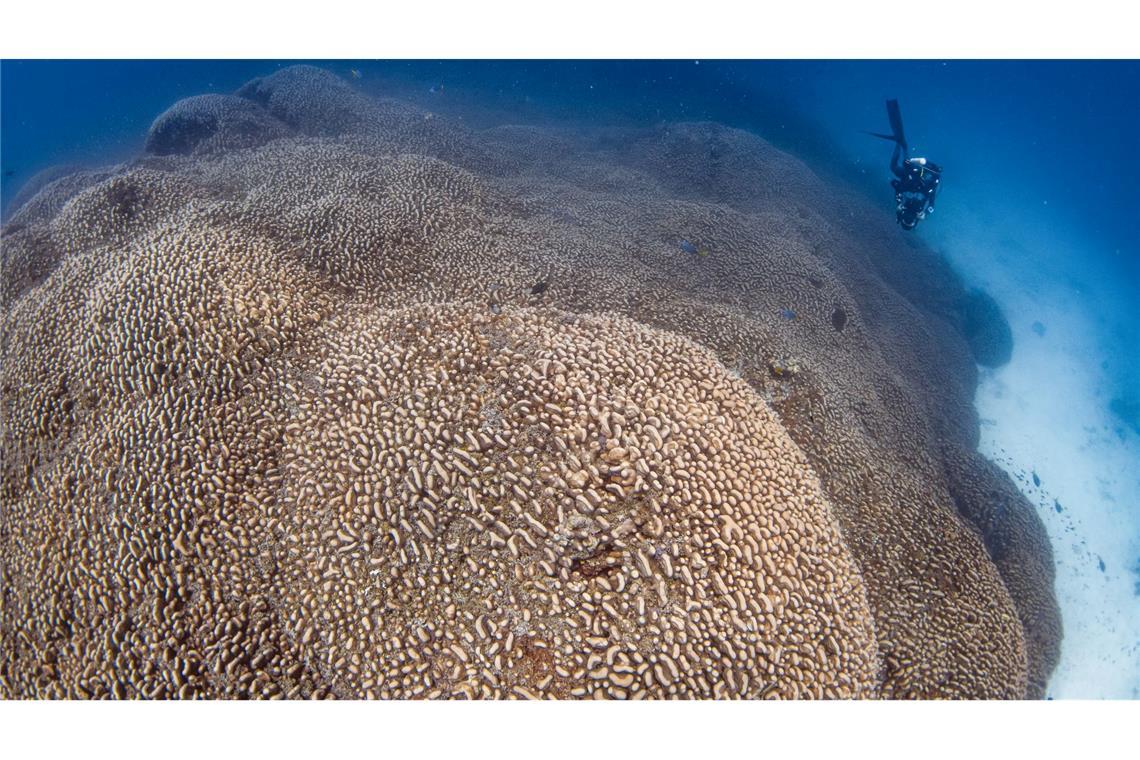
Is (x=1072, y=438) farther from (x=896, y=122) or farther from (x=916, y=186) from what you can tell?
(x=896, y=122)

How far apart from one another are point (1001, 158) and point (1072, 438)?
3170 centimetres

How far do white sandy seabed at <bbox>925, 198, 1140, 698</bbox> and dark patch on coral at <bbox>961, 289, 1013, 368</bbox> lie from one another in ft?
3.35

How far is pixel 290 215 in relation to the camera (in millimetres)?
5926

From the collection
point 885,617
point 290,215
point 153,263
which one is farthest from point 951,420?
point 153,263

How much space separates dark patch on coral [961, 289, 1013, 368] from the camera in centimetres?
1455

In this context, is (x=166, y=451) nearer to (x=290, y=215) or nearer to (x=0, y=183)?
(x=290, y=215)

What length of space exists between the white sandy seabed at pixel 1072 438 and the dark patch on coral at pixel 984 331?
102 cm

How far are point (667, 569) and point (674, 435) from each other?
2.75 ft

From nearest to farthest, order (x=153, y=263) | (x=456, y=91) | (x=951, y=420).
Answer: (x=153, y=263), (x=951, y=420), (x=456, y=91)

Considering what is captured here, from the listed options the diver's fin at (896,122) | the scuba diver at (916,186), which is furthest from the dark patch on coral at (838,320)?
the diver's fin at (896,122)

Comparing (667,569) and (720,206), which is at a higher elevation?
(720,206)

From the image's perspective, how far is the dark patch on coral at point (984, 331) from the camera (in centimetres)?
1455

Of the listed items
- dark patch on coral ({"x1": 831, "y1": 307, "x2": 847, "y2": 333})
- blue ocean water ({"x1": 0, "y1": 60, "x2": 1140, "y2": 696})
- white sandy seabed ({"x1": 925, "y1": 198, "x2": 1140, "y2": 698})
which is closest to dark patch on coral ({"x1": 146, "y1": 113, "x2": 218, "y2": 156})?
blue ocean water ({"x1": 0, "y1": 60, "x2": 1140, "y2": 696})

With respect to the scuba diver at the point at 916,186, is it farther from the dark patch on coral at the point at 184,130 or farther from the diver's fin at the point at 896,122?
the dark patch on coral at the point at 184,130
